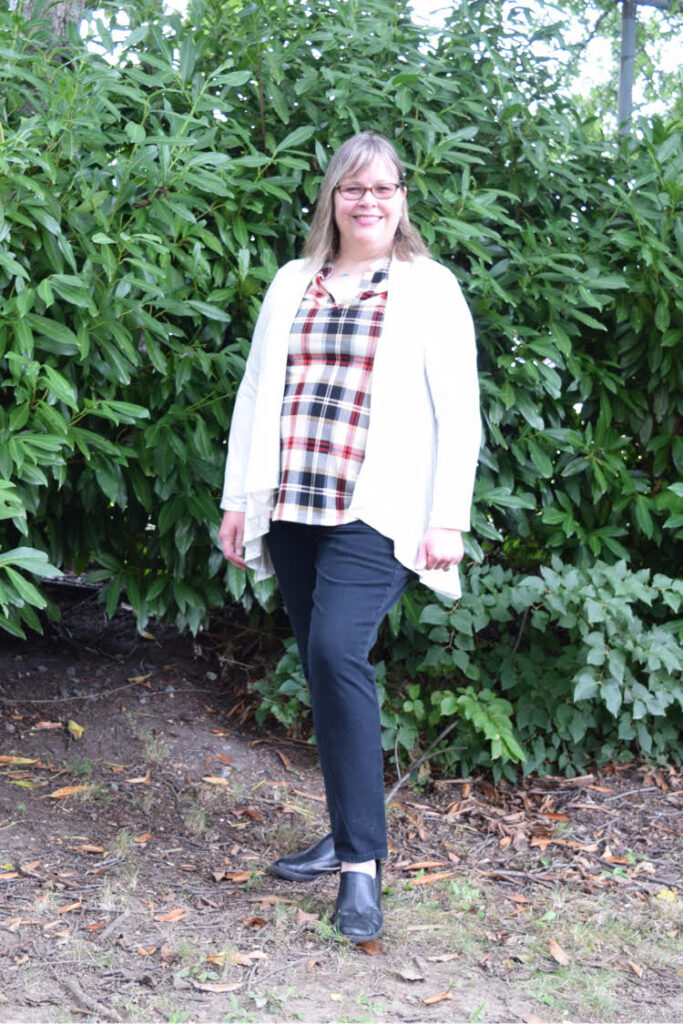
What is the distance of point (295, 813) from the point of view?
13.0 ft

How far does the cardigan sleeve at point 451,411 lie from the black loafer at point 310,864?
1180 millimetres

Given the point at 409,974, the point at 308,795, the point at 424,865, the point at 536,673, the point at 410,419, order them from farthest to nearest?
the point at 536,673
the point at 308,795
the point at 424,865
the point at 410,419
the point at 409,974

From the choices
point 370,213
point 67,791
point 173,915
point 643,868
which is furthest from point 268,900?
point 370,213

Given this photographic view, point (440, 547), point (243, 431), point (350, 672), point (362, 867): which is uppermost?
point (243, 431)

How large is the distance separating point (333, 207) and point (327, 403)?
1.94 feet

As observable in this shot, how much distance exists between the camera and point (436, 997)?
283 centimetres

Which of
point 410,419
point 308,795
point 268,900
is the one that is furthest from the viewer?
point 308,795

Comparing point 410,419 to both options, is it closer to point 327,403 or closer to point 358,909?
point 327,403

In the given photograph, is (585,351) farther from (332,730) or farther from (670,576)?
(332,730)

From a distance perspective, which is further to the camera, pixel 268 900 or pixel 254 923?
pixel 268 900

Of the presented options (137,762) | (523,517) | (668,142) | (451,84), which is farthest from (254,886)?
(668,142)

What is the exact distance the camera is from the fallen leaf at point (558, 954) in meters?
3.07

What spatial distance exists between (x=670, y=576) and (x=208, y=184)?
250 cm

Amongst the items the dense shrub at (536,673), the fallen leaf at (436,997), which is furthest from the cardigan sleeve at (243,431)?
the fallen leaf at (436,997)
